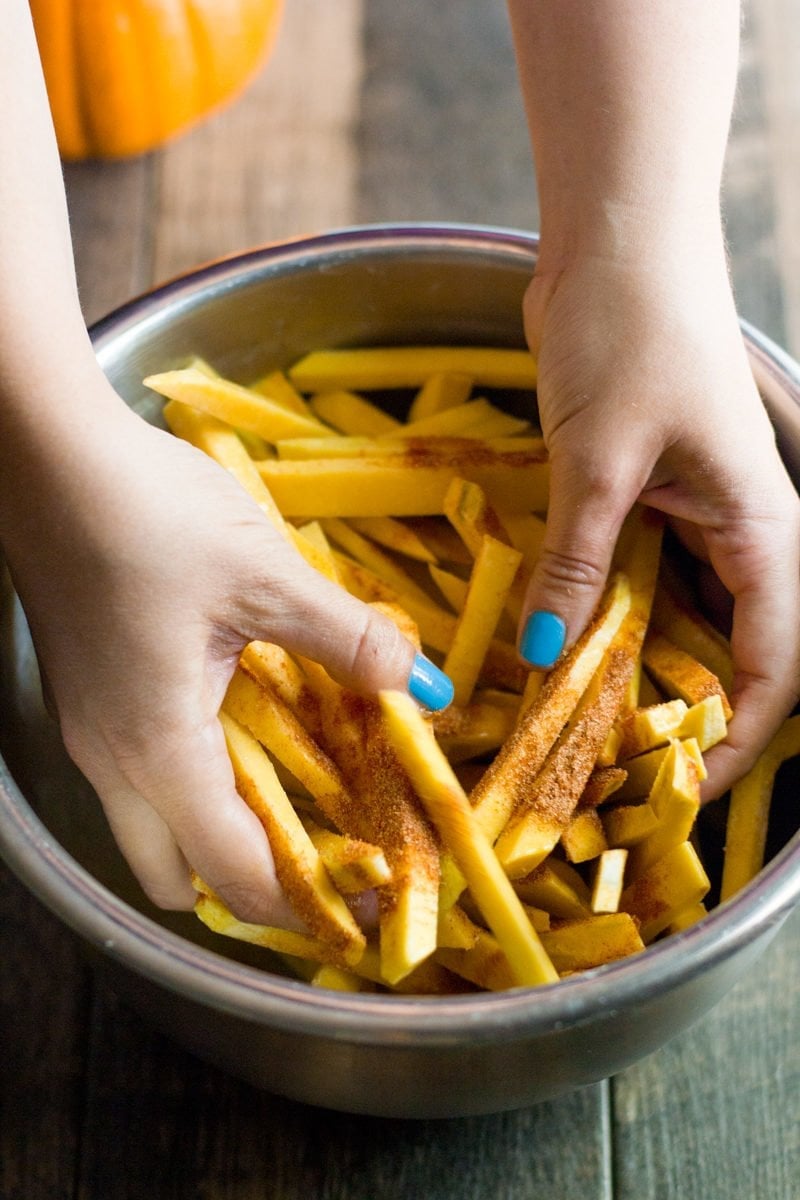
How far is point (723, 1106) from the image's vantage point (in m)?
1.64

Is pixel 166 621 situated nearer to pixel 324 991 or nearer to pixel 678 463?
Answer: pixel 324 991

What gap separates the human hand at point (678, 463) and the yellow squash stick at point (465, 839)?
274 mm

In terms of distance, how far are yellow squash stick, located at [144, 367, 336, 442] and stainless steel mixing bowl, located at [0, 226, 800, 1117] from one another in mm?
135

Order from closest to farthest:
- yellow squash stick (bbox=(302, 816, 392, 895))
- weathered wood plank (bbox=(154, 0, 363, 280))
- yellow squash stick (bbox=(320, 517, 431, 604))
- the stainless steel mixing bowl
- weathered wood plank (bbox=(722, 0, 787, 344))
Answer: the stainless steel mixing bowl < yellow squash stick (bbox=(302, 816, 392, 895)) < yellow squash stick (bbox=(320, 517, 431, 604)) < weathered wood plank (bbox=(722, 0, 787, 344)) < weathered wood plank (bbox=(154, 0, 363, 280))

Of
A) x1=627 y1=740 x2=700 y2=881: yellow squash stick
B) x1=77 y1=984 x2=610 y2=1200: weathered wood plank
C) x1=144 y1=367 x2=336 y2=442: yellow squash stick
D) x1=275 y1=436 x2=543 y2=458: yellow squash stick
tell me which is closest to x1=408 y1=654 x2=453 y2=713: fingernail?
x1=627 y1=740 x2=700 y2=881: yellow squash stick

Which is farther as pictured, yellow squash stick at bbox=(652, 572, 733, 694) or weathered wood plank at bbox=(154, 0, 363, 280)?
weathered wood plank at bbox=(154, 0, 363, 280)

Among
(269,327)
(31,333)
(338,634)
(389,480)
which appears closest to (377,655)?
(338,634)

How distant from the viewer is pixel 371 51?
2.83m

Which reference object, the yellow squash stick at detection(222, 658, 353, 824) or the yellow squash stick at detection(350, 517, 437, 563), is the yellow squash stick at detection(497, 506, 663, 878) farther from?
the yellow squash stick at detection(350, 517, 437, 563)

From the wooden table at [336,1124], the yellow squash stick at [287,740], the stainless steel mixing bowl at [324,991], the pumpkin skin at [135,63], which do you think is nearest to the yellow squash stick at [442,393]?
the stainless steel mixing bowl at [324,991]

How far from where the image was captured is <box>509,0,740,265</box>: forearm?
5.03 ft

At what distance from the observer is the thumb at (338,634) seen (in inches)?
52.1

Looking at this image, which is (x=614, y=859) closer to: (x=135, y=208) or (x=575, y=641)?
(x=575, y=641)

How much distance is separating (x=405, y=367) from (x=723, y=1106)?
115cm
